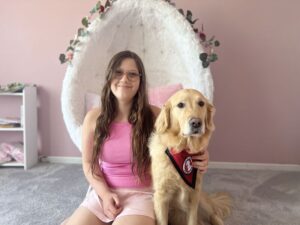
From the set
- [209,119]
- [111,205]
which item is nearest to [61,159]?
[111,205]

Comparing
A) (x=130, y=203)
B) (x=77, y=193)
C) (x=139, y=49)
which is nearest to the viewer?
(x=130, y=203)

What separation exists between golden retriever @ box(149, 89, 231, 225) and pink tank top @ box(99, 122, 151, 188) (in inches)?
7.0

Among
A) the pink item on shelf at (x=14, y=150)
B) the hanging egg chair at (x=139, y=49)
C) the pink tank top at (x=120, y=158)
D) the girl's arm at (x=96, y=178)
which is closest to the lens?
the girl's arm at (x=96, y=178)

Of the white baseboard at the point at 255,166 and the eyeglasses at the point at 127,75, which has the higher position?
the eyeglasses at the point at 127,75

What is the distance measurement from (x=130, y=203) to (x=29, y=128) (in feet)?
5.99

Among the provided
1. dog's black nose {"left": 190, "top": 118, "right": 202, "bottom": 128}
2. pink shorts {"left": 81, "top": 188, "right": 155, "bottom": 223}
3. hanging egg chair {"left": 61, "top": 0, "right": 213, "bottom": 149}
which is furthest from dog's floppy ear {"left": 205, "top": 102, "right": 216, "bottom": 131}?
hanging egg chair {"left": 61, "top": 0, "right": 213, "bottom": 149}

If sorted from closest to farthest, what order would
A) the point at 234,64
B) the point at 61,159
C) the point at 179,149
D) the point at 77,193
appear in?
the point at 179,149
the point at 77,193
the point at 234,64
the point at 61,159

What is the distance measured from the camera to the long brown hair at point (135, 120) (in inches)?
56.1

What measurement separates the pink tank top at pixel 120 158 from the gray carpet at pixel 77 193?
0.54 meters

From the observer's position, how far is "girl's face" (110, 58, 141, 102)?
1387 millimetres

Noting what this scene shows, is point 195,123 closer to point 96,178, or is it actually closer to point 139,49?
point 96,178

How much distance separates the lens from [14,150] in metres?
2.88

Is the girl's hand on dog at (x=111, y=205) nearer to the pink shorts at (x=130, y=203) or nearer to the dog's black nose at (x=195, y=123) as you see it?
the pink shorts at (x=130, y=203)

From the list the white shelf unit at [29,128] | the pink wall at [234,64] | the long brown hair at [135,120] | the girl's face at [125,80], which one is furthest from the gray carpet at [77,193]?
the girl's face at [125,80]
